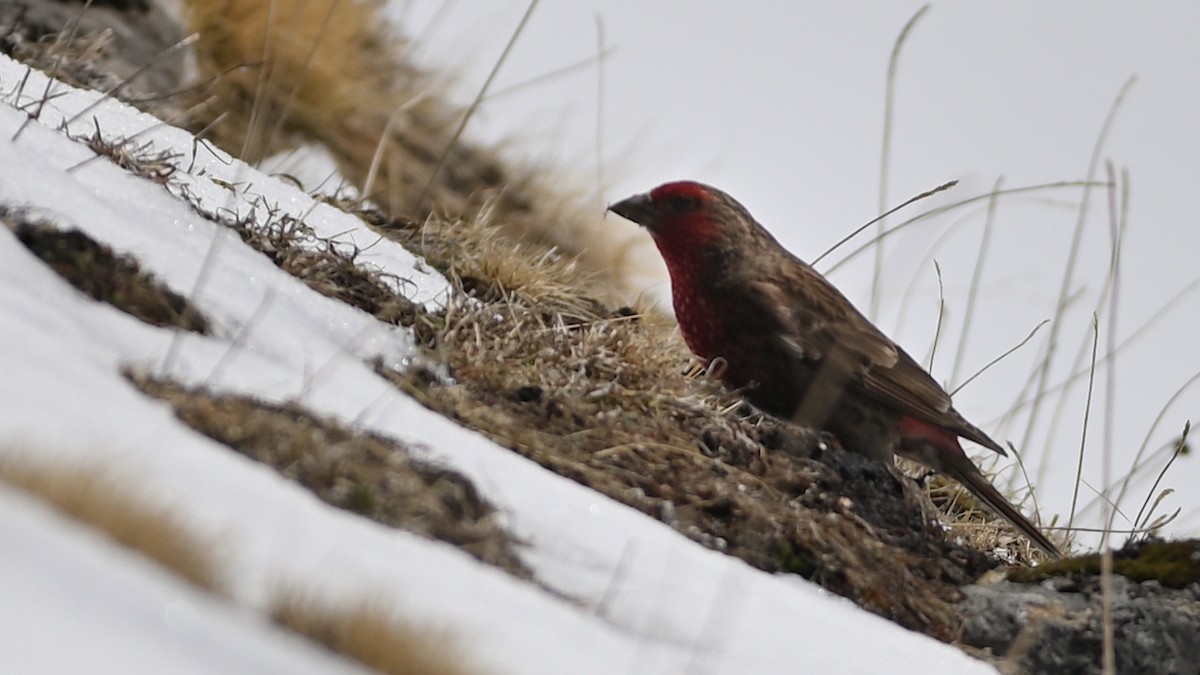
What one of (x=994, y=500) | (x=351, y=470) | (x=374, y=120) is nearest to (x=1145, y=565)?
(x=994, y=500)

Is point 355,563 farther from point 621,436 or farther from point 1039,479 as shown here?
point 1039,479

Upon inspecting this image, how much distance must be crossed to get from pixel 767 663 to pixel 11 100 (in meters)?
2.89

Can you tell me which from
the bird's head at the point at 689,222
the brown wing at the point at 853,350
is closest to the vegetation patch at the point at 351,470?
the brown wing at the point at 853,350

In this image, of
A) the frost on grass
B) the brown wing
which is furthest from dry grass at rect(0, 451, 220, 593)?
the brown wing

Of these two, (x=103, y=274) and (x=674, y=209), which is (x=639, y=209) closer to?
(x=674, y=209)

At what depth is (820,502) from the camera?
384cm

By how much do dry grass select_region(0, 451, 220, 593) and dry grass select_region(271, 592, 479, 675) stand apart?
4.1 inches

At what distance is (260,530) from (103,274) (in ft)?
4.03

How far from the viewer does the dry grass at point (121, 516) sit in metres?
1.80

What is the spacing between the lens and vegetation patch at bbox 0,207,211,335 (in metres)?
3.03

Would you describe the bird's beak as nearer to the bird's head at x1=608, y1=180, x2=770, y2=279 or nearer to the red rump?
the bird's head at x1=608, y1=180, x2=770, y2=279

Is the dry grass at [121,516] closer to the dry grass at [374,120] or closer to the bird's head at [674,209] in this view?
the bird's head at [674,209]

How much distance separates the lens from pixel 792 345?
15.0ft

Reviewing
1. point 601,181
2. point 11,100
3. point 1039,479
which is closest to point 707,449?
point 1039,479
